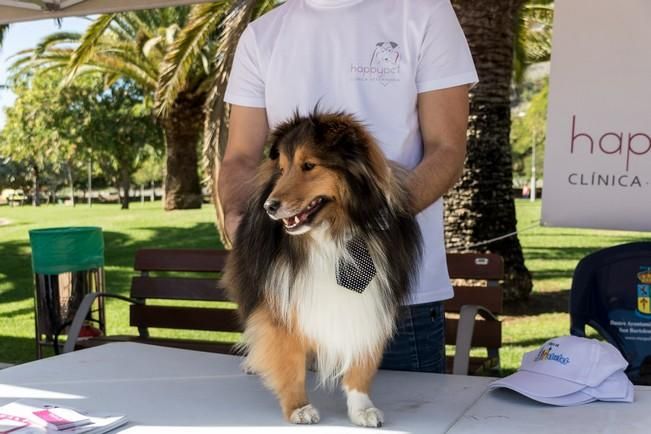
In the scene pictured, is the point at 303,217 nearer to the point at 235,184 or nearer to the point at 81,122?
the point at 235,184

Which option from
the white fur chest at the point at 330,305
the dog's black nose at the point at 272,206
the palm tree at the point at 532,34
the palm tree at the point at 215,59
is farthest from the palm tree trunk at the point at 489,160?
the dog's black nose at the point at 272,206

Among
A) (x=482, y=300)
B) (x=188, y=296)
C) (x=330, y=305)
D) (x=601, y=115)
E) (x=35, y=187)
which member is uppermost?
(x=601, y=115)

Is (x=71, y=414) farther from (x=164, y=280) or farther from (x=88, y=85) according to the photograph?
(x=88, y=85)

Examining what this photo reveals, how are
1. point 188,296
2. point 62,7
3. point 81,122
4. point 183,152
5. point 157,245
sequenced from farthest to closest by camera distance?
point 81,122
point 183,152
point 157,245
point 188,296
point 62,7

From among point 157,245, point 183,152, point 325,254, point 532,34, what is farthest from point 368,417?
point 183,152

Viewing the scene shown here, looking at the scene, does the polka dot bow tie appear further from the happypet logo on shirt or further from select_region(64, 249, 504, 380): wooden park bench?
select_region(64, 249, 504, 380): wooden park bench

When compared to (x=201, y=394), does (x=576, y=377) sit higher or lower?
higher

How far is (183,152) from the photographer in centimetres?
2008

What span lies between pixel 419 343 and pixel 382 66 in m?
0.91

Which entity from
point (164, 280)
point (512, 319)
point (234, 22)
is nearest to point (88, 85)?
point (234, 22)

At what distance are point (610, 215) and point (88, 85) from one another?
25958 millimetres

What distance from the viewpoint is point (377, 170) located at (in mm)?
1710

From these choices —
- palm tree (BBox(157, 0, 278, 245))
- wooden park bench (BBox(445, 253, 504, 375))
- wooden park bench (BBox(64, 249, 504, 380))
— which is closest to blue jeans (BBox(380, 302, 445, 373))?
wooden park bench (BBox(445, 253, 504, 375))

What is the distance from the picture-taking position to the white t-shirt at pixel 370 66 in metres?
2.24
